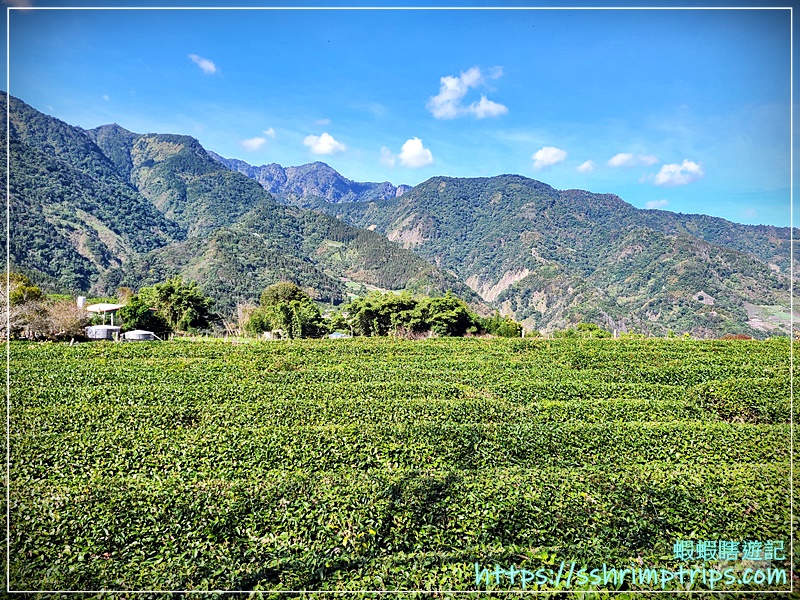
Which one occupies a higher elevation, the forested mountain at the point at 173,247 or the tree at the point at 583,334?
the forested mountain at the point at 173,247

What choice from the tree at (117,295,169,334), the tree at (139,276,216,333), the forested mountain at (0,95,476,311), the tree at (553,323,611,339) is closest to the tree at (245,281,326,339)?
the tree at (139,276,216,333)

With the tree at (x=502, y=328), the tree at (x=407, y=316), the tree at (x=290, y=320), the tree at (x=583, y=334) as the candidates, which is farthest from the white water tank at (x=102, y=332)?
the tree at (x=502, y=328)

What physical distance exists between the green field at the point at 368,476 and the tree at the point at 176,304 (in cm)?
2358

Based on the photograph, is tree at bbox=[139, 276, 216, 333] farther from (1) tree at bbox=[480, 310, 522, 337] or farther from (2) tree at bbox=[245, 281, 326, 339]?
(1) tree at bbox=[480, 310, 522, 337]

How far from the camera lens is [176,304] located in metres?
38.3

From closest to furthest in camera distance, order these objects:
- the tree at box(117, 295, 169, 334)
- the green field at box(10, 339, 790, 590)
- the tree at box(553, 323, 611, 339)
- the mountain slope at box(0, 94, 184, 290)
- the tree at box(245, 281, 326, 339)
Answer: the green field at box(10, 339, 790, 590)
the tree at box(553, 323, 611, 339)
the tree at box(117, 295, 169, 334)
the tree at box(245, 281, 326, 339)
the mountain slope at box(0, 94, 184, 290)

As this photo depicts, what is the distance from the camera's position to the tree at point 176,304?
37.5 meters

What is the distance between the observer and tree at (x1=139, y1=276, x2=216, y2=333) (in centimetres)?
3747

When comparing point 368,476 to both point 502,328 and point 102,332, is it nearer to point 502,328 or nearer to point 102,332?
point 102,332

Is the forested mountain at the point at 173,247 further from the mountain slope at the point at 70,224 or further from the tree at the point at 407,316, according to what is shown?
the tree at the point at 407,316

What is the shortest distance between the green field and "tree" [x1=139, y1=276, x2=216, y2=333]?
23577 mm

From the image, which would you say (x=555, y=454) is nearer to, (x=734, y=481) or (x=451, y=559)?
(x=734, y=481)

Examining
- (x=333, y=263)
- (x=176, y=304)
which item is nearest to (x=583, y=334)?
(x=176, y=304)

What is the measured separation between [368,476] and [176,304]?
3574 cm
